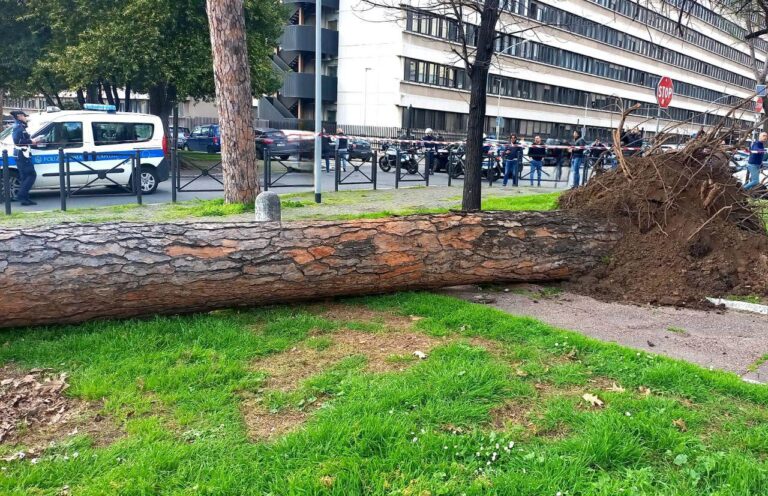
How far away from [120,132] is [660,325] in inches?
556

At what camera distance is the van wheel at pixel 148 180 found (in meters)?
15.6

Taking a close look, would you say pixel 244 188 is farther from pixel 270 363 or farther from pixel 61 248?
pixel 270 363

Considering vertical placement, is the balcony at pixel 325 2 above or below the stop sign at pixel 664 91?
above

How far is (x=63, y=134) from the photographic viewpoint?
14.7m

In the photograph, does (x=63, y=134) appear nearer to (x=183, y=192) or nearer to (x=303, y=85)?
(x=183, y=192)

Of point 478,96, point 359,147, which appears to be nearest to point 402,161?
point 359,147

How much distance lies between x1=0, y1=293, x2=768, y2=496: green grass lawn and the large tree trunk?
269 inches

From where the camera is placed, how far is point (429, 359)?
4.28m

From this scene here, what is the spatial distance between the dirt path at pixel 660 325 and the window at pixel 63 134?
12004 millimetres

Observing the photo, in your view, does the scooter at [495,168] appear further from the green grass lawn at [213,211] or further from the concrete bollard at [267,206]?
the concrete bollard at [267,206]

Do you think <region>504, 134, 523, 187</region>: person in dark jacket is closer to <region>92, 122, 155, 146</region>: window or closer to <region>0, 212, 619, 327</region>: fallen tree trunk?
<region>92, 122, 155, 146</region>: window

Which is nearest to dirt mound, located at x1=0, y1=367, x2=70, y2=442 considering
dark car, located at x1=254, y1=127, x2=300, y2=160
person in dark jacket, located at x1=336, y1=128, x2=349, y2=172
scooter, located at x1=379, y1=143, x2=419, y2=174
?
person in dark jacket, located at x1=336, y1=128, x2=349, y2=172

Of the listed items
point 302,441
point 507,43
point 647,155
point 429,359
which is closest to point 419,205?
point 647,155

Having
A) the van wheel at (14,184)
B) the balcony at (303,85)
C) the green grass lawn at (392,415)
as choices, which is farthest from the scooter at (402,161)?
the balcony at (303,85)
